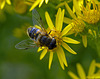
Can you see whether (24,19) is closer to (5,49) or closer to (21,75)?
(5,49)

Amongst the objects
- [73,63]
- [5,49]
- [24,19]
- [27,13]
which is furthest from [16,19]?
[73,63]

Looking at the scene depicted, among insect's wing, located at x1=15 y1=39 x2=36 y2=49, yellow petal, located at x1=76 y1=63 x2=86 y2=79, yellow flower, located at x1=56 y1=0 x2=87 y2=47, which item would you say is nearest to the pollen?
yellow flower, located at x1=56 y1=0 x2=87 y2=47

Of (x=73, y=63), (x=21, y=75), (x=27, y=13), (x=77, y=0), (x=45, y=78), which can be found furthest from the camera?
(x=21, y=75)

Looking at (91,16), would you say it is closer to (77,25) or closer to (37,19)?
(77,25)

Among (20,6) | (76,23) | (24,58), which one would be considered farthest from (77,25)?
(24,58)

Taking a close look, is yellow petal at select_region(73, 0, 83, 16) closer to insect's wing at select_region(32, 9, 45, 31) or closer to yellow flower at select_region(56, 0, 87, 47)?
yellow flower at select_region(56, 0, 87, 47)

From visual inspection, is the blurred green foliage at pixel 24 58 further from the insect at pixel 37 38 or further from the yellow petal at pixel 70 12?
the yellow petal at pixel 70 12
